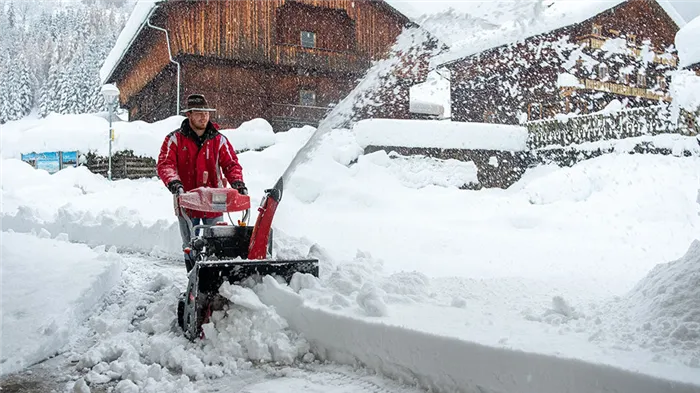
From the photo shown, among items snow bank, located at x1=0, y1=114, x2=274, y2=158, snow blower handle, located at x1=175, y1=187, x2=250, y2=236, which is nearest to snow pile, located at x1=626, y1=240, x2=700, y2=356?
snow blower handle, located at x1=175, y1=187, x2=250, y2=236

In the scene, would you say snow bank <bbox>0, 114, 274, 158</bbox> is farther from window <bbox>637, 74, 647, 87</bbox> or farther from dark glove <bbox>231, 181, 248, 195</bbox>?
window <bbox>637, 74, 647, 87</bbox>

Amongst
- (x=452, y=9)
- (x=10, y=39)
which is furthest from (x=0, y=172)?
(x=10, y=39)

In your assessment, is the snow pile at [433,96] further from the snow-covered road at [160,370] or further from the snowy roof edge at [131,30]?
the snow-covered road at [160,370]

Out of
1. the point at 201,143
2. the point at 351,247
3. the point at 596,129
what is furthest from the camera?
the point at 596,129

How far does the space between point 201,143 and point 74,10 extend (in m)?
64.9

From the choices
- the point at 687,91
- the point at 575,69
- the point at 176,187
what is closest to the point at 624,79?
the point at 575,69

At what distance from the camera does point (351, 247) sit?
885 centimetres

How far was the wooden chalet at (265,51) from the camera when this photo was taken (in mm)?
21797

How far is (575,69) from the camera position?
85.4 feet

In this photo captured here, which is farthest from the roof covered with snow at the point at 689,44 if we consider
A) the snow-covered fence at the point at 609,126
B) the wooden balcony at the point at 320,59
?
the wooden balcony at the point at 320,59

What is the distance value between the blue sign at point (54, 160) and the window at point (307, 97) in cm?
920

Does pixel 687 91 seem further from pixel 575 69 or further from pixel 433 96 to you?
pixel 433 96

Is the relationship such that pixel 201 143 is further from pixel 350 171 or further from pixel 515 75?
pixel 515 75

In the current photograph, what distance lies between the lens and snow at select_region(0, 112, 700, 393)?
9.07 feet
